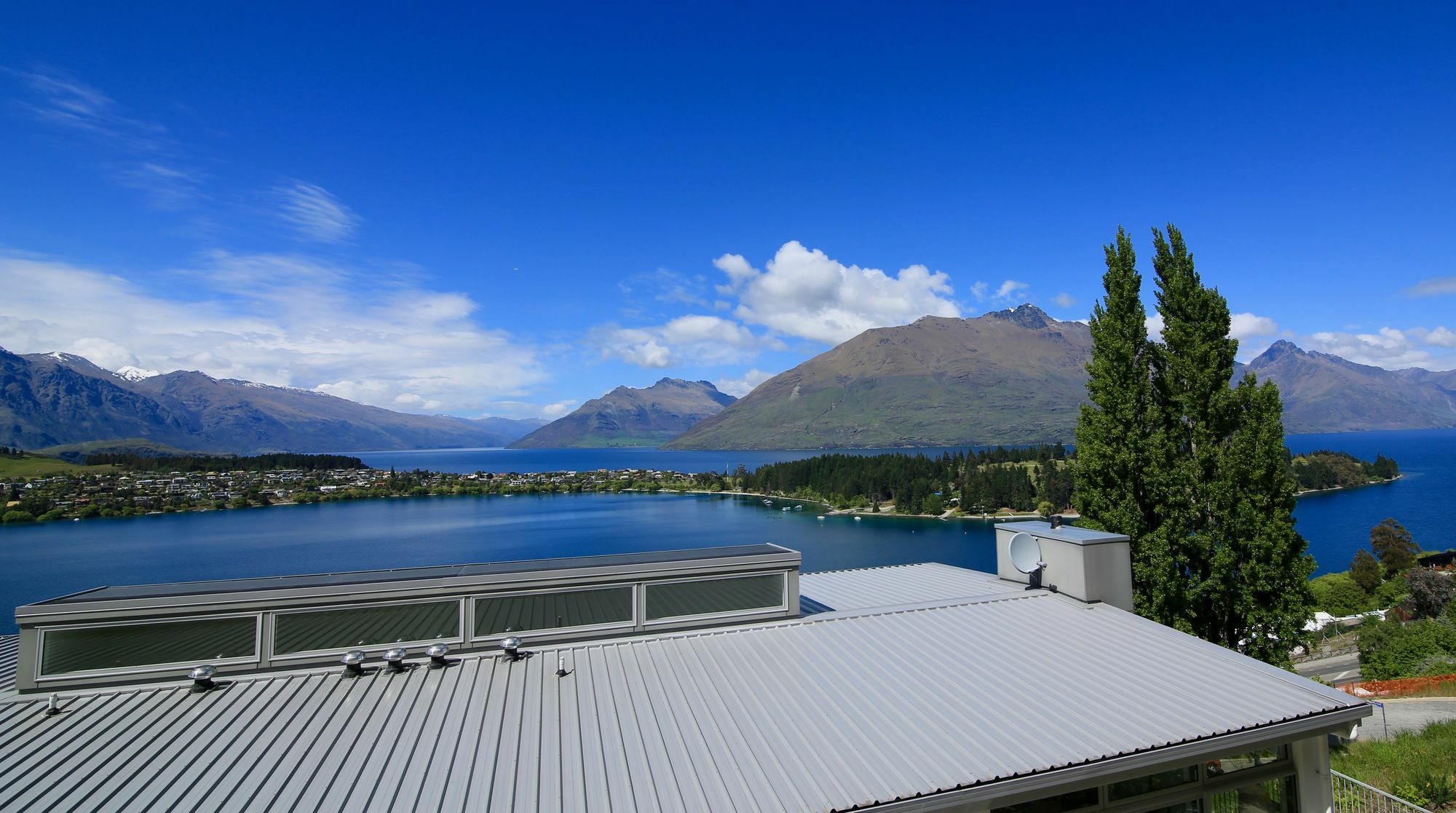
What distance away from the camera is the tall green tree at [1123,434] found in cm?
1332

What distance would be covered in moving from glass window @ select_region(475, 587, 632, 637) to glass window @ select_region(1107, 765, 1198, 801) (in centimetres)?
497

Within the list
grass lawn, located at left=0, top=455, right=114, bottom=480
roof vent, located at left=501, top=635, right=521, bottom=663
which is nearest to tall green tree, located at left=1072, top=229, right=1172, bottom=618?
roof vent, located at left=501, top=635, right=521, bottom=663

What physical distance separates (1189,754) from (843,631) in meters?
3.40

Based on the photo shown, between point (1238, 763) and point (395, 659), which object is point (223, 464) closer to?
point (395, 659)

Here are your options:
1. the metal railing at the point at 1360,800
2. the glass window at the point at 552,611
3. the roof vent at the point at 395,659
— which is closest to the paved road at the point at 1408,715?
the metal railing at the point at 1360,800

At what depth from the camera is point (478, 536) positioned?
290ft

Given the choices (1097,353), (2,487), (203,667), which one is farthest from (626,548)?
(2,487)

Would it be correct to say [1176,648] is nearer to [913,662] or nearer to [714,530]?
[913,662]

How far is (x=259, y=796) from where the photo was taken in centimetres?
463

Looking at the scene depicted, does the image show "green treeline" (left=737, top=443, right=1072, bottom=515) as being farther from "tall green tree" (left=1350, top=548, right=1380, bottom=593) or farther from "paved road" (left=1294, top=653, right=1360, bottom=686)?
"paved road" (left=1294, top=653, right=1360, bottom=686)

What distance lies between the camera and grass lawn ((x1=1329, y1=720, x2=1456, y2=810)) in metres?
8.50

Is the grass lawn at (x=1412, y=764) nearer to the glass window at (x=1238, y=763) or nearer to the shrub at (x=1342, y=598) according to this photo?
the glass window at (x=1238, y=763)

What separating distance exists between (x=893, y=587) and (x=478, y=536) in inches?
3412

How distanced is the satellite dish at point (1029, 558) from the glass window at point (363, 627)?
7.56m
